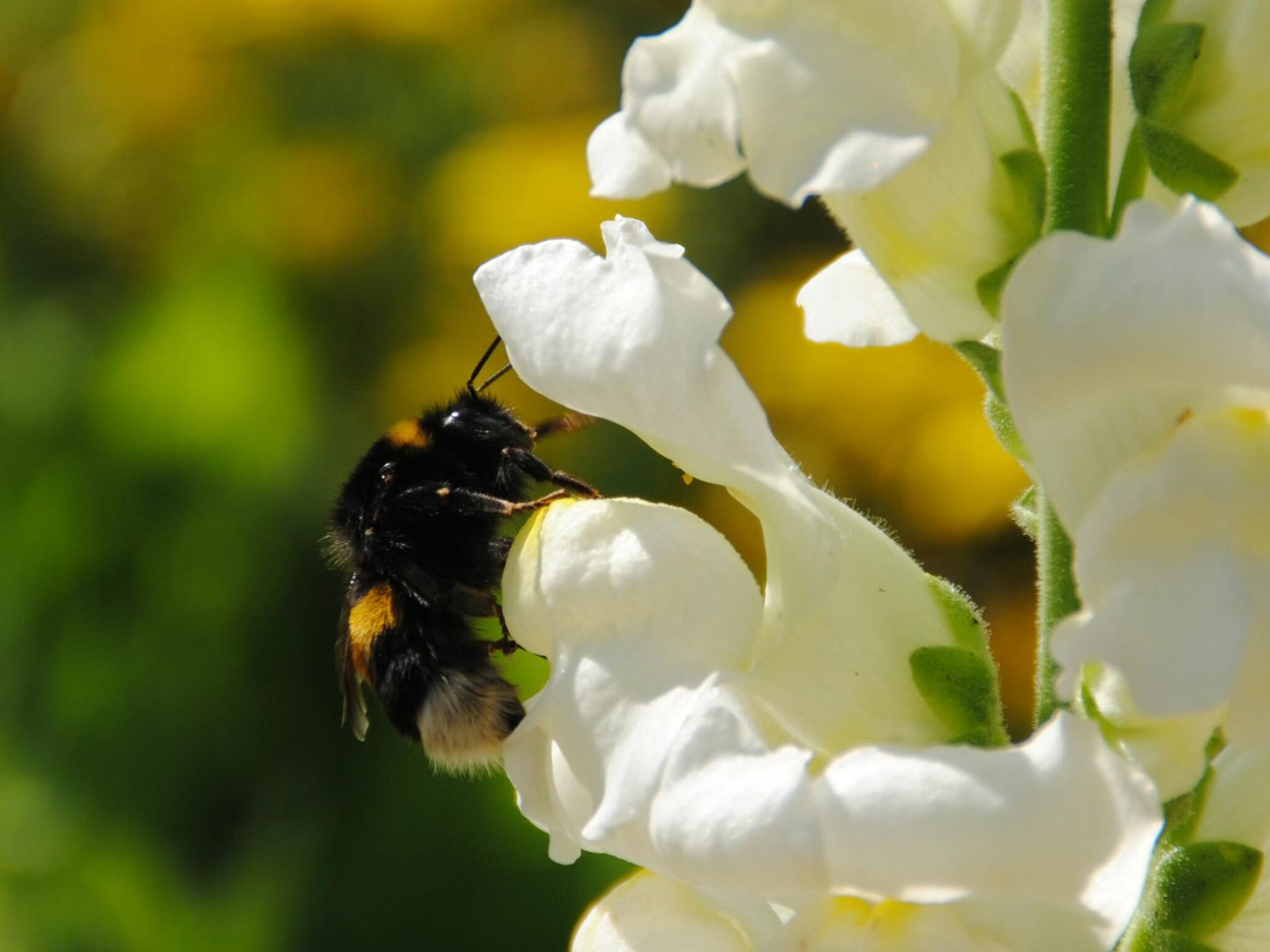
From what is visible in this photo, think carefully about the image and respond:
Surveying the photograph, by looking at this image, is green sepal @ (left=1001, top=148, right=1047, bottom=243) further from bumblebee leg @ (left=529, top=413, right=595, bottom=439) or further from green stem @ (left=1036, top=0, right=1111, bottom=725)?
bumblebee leg @ (left=529, top=413, right=595, bottom=439)

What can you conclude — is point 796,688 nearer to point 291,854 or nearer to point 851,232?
point 851,232

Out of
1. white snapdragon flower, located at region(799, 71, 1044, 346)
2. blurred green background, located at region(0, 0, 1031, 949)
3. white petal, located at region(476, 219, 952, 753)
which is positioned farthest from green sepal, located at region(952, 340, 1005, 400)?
blurred green background, located at region(0, 0, 1031, 949)

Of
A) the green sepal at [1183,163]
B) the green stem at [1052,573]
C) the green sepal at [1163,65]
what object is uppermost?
the green sepal at [1163,65]

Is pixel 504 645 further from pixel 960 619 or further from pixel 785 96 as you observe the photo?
pixel 785 96

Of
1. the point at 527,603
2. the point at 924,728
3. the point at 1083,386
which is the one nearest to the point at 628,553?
the point at 527,603

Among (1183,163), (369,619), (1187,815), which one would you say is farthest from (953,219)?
(369,619)

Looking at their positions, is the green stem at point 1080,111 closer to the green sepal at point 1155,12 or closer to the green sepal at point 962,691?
the green sepal at point 1155,12

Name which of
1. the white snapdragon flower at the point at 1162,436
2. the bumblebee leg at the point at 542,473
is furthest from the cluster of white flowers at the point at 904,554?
the bumblebee leg at the point at 542,473

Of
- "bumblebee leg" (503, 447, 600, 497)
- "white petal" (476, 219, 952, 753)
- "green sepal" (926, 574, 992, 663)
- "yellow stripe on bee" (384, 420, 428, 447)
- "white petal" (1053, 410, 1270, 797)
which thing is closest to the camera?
"white petal" (1053, 410, 1270, 797)
